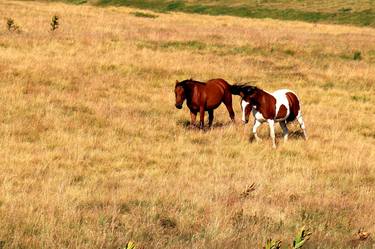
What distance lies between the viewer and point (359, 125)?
1513cm

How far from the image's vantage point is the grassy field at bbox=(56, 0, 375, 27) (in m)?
62.8

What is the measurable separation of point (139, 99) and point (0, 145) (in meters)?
6.50

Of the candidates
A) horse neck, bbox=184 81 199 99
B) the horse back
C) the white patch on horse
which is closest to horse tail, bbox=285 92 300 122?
the white patch on horse

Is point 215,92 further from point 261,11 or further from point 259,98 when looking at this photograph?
point 261,11

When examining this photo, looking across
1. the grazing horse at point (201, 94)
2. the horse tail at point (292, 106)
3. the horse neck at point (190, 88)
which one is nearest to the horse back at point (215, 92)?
the grazing horse at point (201, 94)

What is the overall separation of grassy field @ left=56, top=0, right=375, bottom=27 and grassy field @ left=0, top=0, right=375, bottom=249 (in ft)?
134

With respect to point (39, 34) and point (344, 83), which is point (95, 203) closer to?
point (344, 83)

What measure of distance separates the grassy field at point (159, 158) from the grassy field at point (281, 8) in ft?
134

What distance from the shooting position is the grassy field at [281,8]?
62844mm

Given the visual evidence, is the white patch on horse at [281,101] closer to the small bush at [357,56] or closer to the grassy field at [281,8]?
the small bush at [357,56]

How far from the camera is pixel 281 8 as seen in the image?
70625mm

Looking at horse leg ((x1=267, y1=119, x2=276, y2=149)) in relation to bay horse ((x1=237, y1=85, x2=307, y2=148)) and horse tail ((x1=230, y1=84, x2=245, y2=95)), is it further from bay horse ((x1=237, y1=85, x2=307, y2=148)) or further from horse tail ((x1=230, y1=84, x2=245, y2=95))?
horse tail ((x1=230, y1=84, x2=245, y2=95))

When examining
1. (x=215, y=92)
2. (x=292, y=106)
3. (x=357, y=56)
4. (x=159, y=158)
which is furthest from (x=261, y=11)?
(x=159, y=158)

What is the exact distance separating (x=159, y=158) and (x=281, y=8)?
6338 cm
